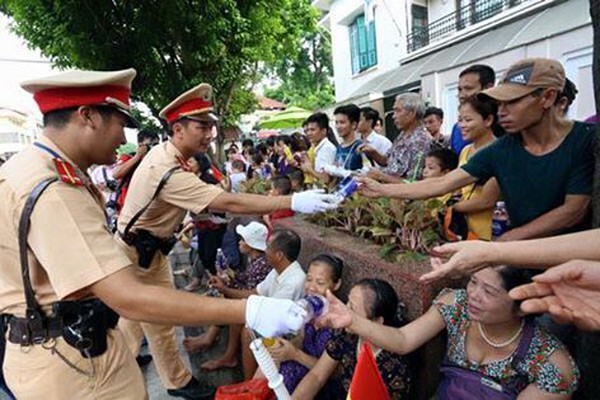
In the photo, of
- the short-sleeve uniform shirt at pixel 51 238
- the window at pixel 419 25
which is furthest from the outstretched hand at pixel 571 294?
the window at pixel 419 25

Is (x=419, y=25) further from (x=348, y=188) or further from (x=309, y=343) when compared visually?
(x=309, y=343)

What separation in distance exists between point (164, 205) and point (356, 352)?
1526 mm

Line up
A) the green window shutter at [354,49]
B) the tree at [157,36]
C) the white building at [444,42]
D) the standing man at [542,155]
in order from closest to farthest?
the standing man at [542,155]
the white building at [444,42]
the tree at [157,36]
the green window shutter at [354,49]

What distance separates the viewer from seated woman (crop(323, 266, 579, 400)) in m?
1.69

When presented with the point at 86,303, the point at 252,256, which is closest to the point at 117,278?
the point at 86,303

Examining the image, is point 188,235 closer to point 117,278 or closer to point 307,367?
point 307,367

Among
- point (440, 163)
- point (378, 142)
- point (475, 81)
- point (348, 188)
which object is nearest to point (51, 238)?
point (348, 188)

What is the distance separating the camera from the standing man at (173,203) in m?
2.55

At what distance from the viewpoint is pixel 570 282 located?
3.77 ft

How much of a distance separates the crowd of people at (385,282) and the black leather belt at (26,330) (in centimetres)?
2

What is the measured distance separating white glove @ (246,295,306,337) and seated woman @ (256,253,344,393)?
1007 mm

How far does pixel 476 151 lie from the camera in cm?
279

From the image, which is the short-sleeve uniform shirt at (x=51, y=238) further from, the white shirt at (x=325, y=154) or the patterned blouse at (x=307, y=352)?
the white shirt at (x=325, y=154)

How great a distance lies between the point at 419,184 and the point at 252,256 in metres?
1.78
